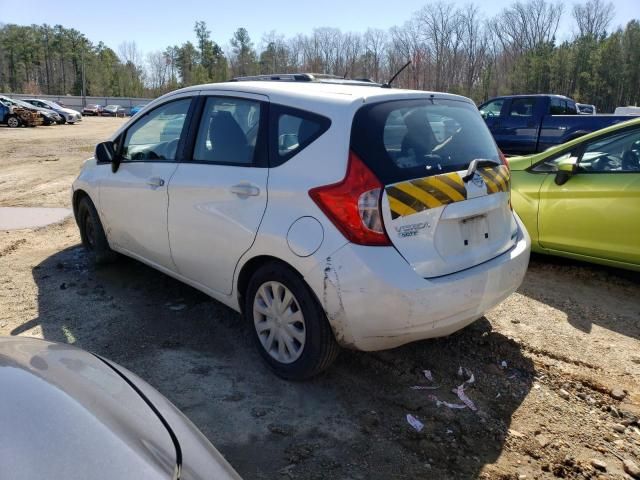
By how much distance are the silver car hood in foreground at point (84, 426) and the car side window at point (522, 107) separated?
14.3m

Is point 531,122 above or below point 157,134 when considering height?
above

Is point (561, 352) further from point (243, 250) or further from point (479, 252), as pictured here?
point (243, 250)

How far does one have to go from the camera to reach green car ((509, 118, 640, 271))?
4743mm

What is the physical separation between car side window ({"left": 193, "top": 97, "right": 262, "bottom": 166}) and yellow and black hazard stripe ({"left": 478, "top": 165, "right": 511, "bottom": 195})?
1.44 m

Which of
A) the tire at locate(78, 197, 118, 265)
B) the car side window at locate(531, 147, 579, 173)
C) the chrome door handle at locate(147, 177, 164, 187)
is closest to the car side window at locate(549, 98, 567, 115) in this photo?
the car side window at locate(531, 147, 579, 173)

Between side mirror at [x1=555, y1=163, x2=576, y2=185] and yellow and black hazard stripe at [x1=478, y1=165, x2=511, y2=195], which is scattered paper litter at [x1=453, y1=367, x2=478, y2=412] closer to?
yellow and black hazard stripe at [x1=478, y1=165, x2=511, y2=195]

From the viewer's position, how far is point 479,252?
3.25 meters

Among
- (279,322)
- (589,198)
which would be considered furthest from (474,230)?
(589,198)

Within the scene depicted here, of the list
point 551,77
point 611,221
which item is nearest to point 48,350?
point 611,221

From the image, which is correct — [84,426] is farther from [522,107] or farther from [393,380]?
[522,107]

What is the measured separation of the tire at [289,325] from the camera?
3.04 m

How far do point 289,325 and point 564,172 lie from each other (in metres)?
3.33

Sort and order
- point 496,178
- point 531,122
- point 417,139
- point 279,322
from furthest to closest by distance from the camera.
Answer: point 531,122, point 496,178, point 279,322, point 417,139

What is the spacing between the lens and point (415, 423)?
293cm
